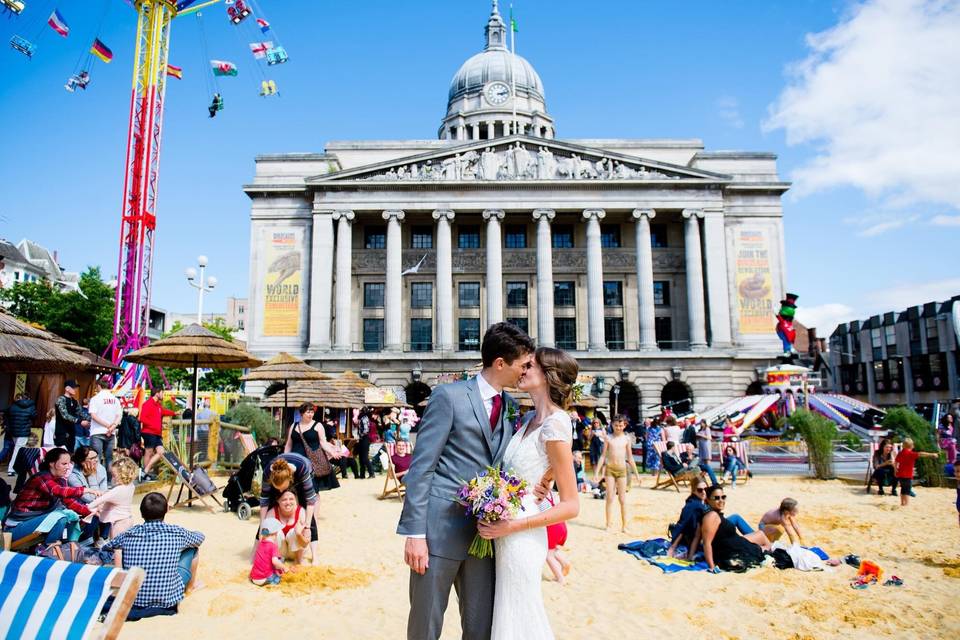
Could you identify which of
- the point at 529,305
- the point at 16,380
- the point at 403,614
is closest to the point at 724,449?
the point at 403,614

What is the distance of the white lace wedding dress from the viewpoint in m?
3.43

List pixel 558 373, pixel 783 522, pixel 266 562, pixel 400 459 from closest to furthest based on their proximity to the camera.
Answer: pixel 558 373 < pixel 266 562 < pixel 783 522 < pixel 400 459

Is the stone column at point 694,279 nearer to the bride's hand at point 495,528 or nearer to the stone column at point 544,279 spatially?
the stone column at point 544,279

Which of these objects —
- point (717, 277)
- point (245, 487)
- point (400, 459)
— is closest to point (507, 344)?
point (245, 487)

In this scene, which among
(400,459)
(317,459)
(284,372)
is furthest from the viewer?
(284,372)

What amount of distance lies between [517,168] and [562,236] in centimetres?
597

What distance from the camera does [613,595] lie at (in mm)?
7074

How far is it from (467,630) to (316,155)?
135 ft

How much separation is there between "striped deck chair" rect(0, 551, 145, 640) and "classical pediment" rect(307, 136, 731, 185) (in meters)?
36.5

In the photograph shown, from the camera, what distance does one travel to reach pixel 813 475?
18.7 meters

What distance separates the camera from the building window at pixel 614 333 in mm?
40844

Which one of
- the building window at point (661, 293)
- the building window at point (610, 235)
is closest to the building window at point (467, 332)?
the building window at point (610, 235)

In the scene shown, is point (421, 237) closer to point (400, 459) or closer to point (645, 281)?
point (645, 281)

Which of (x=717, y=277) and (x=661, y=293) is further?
(x=661, y=293)
